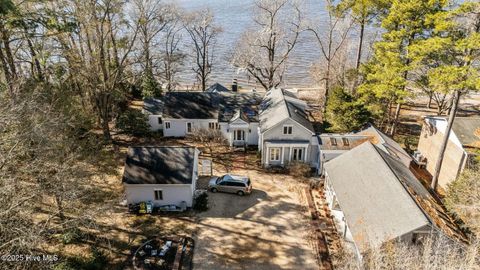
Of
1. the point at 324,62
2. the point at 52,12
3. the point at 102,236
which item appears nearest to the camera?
the point at 102,236

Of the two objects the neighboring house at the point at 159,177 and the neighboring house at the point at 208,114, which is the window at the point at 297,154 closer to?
the neighboring house at the point at 208,114

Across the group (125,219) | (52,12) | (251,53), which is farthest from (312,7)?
(125,219)

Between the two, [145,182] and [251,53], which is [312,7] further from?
[145,182]

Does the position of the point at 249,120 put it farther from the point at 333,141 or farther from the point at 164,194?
the point at 164,194

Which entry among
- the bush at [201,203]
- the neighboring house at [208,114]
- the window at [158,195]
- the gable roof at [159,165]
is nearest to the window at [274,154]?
the neighboring house at [208,114]

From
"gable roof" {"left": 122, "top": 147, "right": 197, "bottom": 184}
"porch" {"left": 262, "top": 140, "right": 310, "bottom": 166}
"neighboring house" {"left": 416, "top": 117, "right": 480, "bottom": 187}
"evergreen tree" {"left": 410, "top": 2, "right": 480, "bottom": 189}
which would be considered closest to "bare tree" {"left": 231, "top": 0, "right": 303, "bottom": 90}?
"porch" {"left": 262, "top": 140, "right": 310, "bottom": 166}
